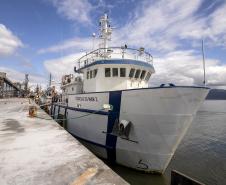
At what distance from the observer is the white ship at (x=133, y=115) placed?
25.2 ft

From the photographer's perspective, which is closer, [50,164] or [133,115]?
[50,164]

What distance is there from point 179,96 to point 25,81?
3460 inches

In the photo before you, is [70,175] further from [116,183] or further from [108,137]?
[108,137]

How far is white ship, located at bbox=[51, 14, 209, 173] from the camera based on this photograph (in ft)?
25.2

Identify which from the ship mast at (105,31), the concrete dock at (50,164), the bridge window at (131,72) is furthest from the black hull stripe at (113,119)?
the ship mast at (105,31)

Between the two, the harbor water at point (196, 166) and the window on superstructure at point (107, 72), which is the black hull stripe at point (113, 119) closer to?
the harbor water at point (196, 166)

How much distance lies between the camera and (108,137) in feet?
31.4

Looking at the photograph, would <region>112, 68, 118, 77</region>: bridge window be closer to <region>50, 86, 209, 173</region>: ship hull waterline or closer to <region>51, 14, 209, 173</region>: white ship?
<region>51, 14, 209, 173</region>: white ship

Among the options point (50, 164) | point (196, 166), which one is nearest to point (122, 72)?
point (196, 166)

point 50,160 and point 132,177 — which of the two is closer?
point 50,160

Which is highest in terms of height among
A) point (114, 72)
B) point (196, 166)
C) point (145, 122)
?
point (114, 72)

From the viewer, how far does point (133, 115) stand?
8.41m

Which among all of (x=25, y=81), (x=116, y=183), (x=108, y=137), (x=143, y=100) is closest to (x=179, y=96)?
(x=143, y=100)

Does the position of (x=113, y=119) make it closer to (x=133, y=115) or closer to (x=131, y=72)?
(x=133, y=115)
